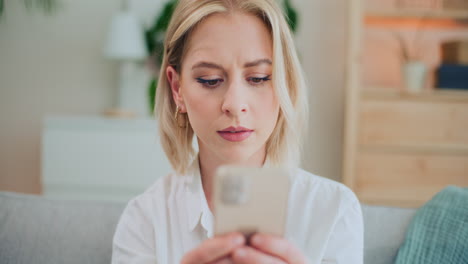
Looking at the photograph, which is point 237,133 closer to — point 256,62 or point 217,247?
point 256,62

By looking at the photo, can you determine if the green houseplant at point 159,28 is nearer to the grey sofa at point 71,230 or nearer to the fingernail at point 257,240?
the grey sofa at point 71,230

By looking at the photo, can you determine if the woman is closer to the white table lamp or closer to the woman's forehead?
the woman's forehead

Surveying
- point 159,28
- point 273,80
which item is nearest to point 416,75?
point 159,28

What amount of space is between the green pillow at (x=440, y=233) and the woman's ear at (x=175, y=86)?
1.92ft

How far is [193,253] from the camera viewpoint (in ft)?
2.12

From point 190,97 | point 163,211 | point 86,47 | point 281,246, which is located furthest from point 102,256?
point 86,47

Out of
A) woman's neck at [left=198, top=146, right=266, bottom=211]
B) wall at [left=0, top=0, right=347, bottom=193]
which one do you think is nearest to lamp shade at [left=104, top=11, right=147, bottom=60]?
wall at [left=0, top=0, right=347, bottom=193]

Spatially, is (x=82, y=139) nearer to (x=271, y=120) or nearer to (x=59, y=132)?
(x=59, y=132)

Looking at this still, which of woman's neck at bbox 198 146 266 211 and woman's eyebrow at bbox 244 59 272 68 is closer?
woman's eyebrow at bbox 244 59 272 68

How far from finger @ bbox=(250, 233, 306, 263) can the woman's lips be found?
0.31 meters

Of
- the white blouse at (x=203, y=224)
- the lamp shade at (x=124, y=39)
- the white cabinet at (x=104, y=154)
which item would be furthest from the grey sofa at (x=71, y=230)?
the lamp shade at (x=124, y=39)

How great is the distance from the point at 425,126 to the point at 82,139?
2.02 metres

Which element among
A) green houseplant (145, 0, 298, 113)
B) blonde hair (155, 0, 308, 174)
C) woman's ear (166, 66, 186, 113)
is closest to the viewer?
blonde hair (155, 0, 308, 174)

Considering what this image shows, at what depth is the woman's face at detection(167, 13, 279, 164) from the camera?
897 mm
